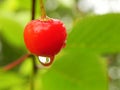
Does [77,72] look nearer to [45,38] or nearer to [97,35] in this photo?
[97,35]

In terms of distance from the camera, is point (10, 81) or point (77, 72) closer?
point (77, 72)

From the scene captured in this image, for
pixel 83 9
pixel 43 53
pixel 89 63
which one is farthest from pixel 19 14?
pixel 43 53

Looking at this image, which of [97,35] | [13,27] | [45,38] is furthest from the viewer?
[13,27]

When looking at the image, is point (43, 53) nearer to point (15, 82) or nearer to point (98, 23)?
point (98, 23)

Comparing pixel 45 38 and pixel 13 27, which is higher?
pixel 45 38

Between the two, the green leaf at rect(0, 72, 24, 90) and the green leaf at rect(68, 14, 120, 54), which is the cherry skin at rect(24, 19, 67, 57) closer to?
the green leaf at rect(68, 14, 120, 54)

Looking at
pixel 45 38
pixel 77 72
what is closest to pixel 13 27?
pixel 77 72

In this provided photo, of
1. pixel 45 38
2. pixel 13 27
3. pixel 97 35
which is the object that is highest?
pixel 45 38

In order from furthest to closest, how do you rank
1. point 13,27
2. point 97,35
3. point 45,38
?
point 13,27 → point 97,35 → point 45,38
